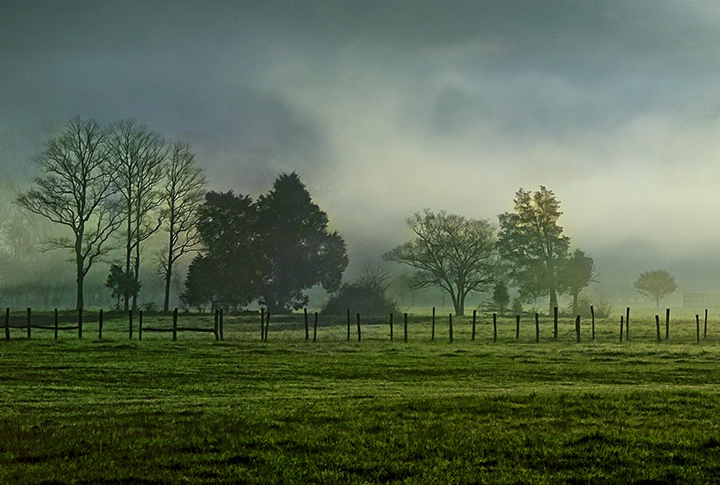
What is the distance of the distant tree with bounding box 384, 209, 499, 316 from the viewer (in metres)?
90.6

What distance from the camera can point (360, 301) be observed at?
79.8 m

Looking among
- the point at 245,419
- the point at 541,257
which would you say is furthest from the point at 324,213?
the point at 245,419

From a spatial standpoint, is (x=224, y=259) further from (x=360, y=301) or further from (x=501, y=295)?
(x=501, y=295)

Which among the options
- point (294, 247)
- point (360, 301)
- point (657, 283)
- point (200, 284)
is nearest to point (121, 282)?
point (200, 284)

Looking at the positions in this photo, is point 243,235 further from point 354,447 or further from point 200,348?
point 354,447

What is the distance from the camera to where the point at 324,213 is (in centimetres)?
8688

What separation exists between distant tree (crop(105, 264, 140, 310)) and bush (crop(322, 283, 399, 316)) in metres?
21.3

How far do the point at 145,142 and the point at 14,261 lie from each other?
4588 cm

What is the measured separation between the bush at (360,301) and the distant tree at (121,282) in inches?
840

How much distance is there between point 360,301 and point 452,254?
1714 centimetres

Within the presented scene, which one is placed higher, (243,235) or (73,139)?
(73,139)

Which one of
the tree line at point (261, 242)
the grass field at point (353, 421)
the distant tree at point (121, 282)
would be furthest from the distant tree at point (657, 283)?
the grass field at point (353, 421)

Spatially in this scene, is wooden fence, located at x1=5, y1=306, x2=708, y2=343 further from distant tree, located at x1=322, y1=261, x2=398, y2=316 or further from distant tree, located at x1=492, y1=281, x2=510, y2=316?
distant tree, located at x1=492, y1=281, x2=510, y2=316

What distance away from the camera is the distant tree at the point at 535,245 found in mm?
88000
